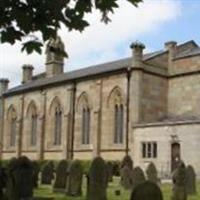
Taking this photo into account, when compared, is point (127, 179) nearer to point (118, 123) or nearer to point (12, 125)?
point (118, 123)

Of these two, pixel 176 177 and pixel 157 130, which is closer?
pixel 176 177

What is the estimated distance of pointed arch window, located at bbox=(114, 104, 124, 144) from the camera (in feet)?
144

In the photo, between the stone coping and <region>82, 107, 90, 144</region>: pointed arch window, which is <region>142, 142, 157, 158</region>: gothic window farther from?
<region>82, 107, 90, 144</region>: pointed arch window

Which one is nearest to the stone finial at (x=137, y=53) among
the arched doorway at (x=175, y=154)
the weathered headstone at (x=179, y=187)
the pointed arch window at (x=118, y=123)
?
the pointed arch window at (x=118, y=123)

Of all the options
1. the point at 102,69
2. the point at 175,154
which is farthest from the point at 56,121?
the point at 175,154

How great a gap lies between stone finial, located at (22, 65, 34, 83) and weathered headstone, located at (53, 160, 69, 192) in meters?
39.8

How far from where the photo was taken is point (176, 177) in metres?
18.9

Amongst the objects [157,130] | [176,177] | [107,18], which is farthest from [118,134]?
[107,18]

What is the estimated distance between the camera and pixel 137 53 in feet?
140

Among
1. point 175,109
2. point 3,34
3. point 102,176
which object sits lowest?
point 102,176

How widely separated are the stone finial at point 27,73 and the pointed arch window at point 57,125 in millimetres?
13259

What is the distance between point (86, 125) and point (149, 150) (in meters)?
10.1

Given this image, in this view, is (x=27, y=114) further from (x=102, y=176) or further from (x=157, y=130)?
(x=102, y=176)

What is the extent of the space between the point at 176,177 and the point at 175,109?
2582cm
